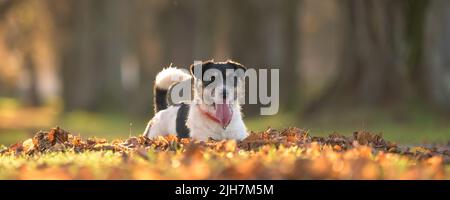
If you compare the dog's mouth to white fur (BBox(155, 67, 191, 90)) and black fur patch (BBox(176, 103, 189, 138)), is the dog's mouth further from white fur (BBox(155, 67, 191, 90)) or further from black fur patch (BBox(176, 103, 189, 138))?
white fur (BBox(155, 67, 191, 90))

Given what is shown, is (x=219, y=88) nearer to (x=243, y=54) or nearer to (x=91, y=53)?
(x=243, y=54)

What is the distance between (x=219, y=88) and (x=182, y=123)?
1193mm

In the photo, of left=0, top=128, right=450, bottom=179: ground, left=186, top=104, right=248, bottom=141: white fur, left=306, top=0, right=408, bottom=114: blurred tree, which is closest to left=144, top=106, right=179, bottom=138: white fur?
left=186, top=104, right=248, bottom=141: white fur

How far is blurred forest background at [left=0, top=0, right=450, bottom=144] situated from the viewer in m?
25.2

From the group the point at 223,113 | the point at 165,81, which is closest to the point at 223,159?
the point at 223,113

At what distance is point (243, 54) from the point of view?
3450 centimetres

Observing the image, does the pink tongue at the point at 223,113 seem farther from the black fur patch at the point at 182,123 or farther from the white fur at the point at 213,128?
the black fur patch at the point at 182,123

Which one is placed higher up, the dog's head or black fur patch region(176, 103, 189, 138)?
the dog's head

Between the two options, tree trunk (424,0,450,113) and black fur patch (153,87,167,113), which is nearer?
black fur patch (153,87,167,113)

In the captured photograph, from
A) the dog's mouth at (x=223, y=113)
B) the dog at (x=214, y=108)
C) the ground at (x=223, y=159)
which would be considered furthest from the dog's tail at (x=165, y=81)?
the ground at (x=223, y=159)

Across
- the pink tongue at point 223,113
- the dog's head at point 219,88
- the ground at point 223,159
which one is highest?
the dog's head at point 219,88

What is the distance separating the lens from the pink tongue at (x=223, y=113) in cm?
1272
